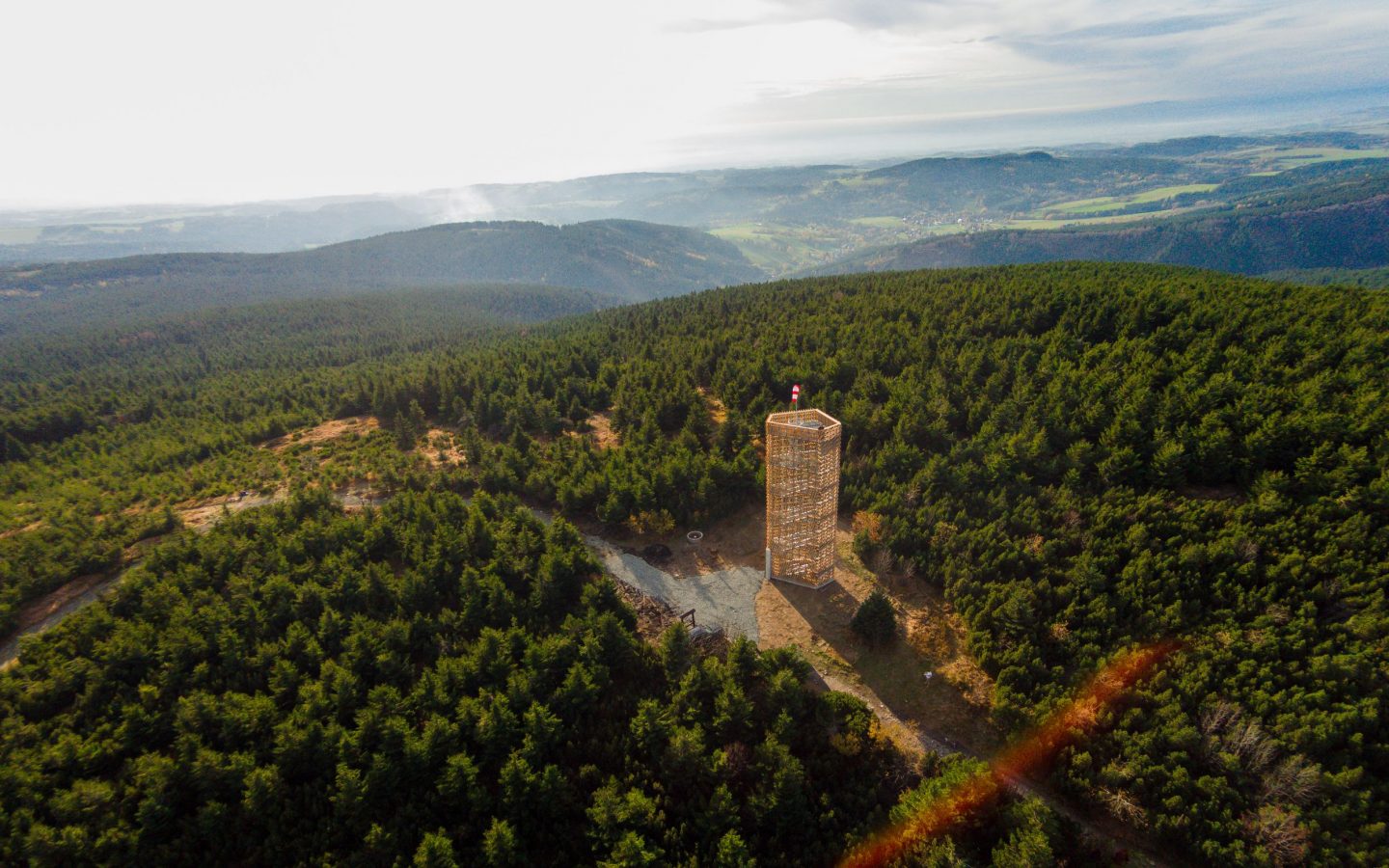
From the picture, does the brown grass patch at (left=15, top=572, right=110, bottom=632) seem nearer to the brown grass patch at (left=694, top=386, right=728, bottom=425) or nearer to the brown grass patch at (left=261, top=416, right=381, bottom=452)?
the brown grass patch at (left=261, top=416, right=381, bottom=452)

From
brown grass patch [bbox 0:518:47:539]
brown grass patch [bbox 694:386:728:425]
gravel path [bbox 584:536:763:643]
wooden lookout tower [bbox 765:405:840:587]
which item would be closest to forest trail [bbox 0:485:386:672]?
brown grass patch [bbox 0:518:47:539]

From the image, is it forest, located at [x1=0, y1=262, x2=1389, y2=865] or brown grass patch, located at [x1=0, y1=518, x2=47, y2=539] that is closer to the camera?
forest, located at [x1=0, y1=262, x2=1389, y2=865]

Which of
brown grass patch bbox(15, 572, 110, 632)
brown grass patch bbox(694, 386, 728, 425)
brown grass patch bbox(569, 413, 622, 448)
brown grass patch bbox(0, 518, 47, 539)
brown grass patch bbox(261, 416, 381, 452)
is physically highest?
brown grass patch bbox(694, 386, 728, 425)

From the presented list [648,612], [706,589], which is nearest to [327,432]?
[648,612]

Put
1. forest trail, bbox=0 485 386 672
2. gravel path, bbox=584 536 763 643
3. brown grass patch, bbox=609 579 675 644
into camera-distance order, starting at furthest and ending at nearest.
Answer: forest trail, bbox=0 485 386 672, gravel path, bbox=584 536 763 643, brown grass patch, bbox=609 579 675 644

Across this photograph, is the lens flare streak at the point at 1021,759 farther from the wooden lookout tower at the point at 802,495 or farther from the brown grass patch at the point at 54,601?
the brown grass patch at the point at 54,601

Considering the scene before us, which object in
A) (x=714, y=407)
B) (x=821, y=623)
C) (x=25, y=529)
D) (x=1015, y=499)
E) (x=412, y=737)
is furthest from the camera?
(x=714, y=407)

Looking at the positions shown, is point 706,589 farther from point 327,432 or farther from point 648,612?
point 327,432
